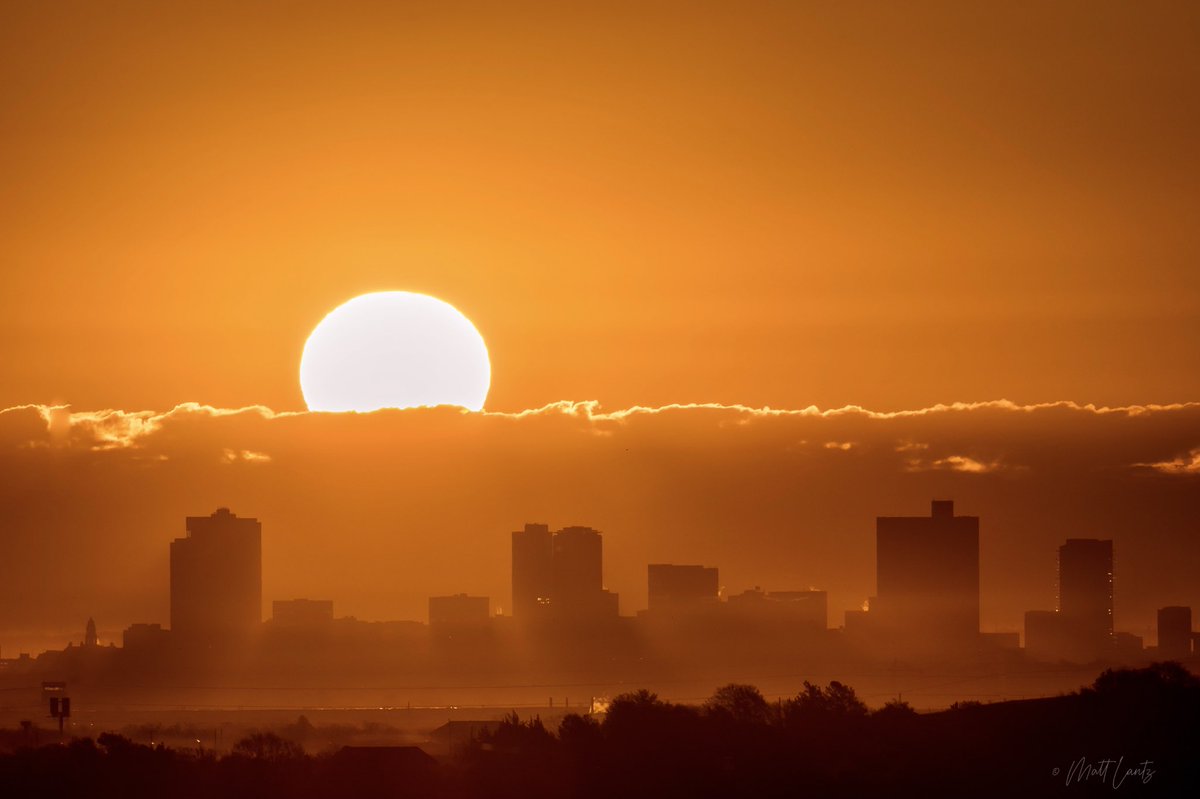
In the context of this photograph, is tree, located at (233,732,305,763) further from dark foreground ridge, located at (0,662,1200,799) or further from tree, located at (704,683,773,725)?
tree, located at (704,683,773,725)

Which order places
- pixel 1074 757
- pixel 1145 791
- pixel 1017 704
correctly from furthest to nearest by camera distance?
1. pixel 1017 704
2. pixel 1074 757
3. pixel 1145 791

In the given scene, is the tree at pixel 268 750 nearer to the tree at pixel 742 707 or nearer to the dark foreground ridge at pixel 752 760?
the dark foreground ridge at pixel 752 760

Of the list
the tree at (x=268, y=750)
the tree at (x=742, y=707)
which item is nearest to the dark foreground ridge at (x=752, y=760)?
the tree at (x=268, y=750)

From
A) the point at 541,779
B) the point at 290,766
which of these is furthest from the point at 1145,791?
the point at 290,766

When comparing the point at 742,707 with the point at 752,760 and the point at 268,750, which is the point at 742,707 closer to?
the point at 268,750

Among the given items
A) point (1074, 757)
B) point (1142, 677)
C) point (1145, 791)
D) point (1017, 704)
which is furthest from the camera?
point (1142, 677)

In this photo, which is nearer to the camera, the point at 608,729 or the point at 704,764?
the point at 704,764

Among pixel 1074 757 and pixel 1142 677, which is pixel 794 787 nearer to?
pixel 1074 757

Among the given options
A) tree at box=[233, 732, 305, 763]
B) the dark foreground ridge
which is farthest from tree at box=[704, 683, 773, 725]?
tree at box=[233, 732, 305, 763]
